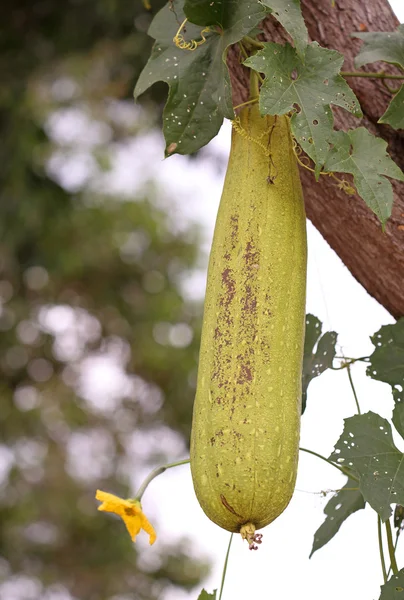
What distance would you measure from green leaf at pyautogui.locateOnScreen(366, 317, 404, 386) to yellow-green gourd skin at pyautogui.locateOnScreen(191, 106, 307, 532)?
0.25m

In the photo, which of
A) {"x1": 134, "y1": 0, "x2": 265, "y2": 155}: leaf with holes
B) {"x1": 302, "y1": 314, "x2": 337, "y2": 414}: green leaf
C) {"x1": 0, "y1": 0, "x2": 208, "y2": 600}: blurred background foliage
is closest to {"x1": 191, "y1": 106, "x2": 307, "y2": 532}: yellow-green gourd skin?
{"x1": 134, "y1": 0, "x2": 265, "y2": 155}: leaf with holes

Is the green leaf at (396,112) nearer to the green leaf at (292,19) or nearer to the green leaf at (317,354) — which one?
the green leaf at (292,19)

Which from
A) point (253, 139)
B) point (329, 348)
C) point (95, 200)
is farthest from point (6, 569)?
point (253, 139)

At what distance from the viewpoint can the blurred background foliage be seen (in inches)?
151

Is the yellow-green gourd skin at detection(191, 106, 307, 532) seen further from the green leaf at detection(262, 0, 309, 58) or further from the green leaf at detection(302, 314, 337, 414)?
the green leaf at detection(302, 314, 337, 414)

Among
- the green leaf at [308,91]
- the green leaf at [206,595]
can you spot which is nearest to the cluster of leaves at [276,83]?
the green leaf at [308,91]

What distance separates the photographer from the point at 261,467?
30.7 inches

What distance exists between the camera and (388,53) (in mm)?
948

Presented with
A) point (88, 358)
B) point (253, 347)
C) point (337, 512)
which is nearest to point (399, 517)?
point (337, 512)

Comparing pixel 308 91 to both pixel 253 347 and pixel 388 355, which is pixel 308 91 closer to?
pixel 253 347

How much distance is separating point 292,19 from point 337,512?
68 cm

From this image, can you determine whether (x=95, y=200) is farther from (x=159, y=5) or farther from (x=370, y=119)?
(x=370, y=119)

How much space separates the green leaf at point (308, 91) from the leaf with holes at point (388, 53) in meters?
0.13

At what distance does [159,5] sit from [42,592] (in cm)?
330
